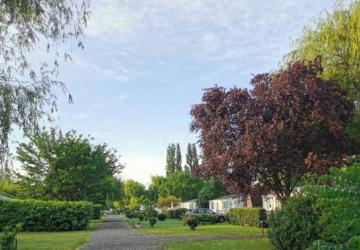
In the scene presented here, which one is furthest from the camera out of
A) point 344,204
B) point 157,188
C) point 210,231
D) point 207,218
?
point 157,188

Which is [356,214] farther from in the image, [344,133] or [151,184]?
[151,184]

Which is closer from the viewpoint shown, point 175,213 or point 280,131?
point 280,131

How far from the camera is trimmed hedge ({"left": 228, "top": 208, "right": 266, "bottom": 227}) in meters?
34.2

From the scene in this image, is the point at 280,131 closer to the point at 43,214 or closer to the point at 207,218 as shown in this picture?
the point at 43,214

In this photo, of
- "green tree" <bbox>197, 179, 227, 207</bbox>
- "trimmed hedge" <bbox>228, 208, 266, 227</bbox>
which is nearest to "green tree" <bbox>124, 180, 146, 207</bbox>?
"green tree" <bbox>197, 179, 227, 207</bbox>

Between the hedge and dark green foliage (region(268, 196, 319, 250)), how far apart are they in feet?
75.1

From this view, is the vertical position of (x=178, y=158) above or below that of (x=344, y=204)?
above

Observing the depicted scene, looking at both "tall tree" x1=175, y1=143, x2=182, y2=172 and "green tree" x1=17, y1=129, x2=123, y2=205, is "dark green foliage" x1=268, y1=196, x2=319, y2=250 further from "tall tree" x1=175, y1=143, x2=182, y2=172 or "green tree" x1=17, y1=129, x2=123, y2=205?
"tall tree" x1=175, y1=143, x2=182, y2=172

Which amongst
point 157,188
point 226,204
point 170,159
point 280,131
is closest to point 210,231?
point 280,131

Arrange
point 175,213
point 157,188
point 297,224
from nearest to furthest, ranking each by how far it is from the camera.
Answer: point 297,224 < point 175,213 < point 157,188

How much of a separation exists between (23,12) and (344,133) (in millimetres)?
13370

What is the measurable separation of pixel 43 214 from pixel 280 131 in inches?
866

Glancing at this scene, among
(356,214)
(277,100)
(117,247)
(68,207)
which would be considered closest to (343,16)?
(277,100)

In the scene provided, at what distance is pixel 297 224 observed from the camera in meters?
13.5
